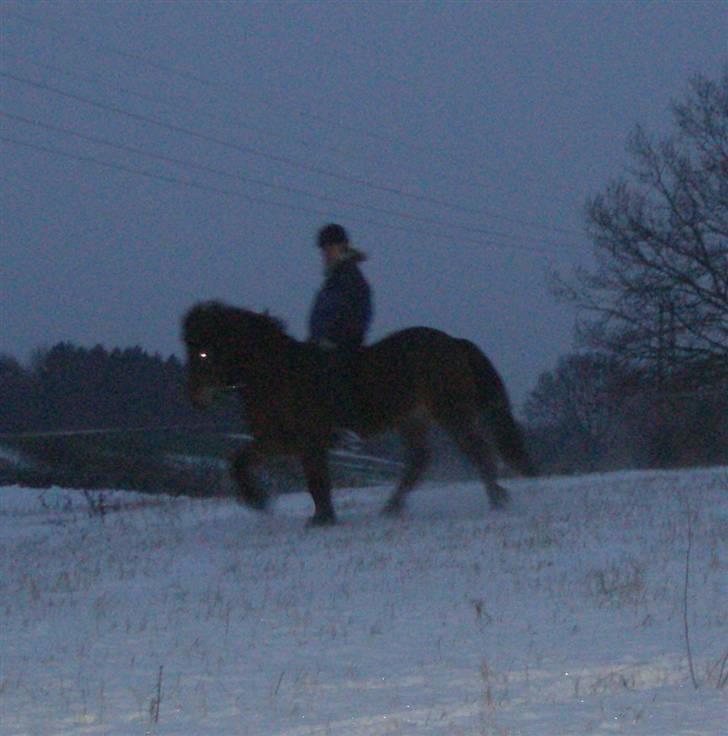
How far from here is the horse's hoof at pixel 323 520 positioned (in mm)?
10898

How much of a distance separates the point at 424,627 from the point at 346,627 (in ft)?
1.14

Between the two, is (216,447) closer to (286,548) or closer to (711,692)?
(286,548)

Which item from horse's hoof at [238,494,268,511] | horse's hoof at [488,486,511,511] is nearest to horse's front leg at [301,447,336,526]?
horse's hoof at [238,494,268,511]

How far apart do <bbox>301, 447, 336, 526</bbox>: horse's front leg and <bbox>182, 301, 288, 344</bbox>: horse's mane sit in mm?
976

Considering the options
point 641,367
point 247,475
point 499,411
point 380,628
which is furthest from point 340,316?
point 641,367

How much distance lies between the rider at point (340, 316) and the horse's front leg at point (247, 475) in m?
0.73

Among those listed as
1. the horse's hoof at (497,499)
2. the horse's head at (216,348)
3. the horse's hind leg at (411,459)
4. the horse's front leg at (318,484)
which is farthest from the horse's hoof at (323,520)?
the horse's hoof at (497,499)

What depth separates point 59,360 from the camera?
39469 millimetres

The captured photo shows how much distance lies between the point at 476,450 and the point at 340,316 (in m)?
1.65

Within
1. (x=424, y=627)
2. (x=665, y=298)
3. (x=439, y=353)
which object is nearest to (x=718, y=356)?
(x=665, y=298)

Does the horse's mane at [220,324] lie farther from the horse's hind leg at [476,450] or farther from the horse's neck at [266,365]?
the horse's hind leg at [476,450]

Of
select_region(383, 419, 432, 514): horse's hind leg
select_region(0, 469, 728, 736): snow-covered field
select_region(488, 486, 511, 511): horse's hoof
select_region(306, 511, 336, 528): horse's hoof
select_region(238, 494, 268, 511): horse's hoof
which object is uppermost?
select_region(383, 419, 432, 514): horse's hind leg

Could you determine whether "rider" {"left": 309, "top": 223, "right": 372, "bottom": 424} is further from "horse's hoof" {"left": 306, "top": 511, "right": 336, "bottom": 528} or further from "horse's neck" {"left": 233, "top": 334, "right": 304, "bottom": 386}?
"horse's hoof" {"left": 306, "top": 511, "right": 336, "bottom": 528}

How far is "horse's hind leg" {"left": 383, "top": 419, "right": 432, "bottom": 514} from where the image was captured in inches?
460
